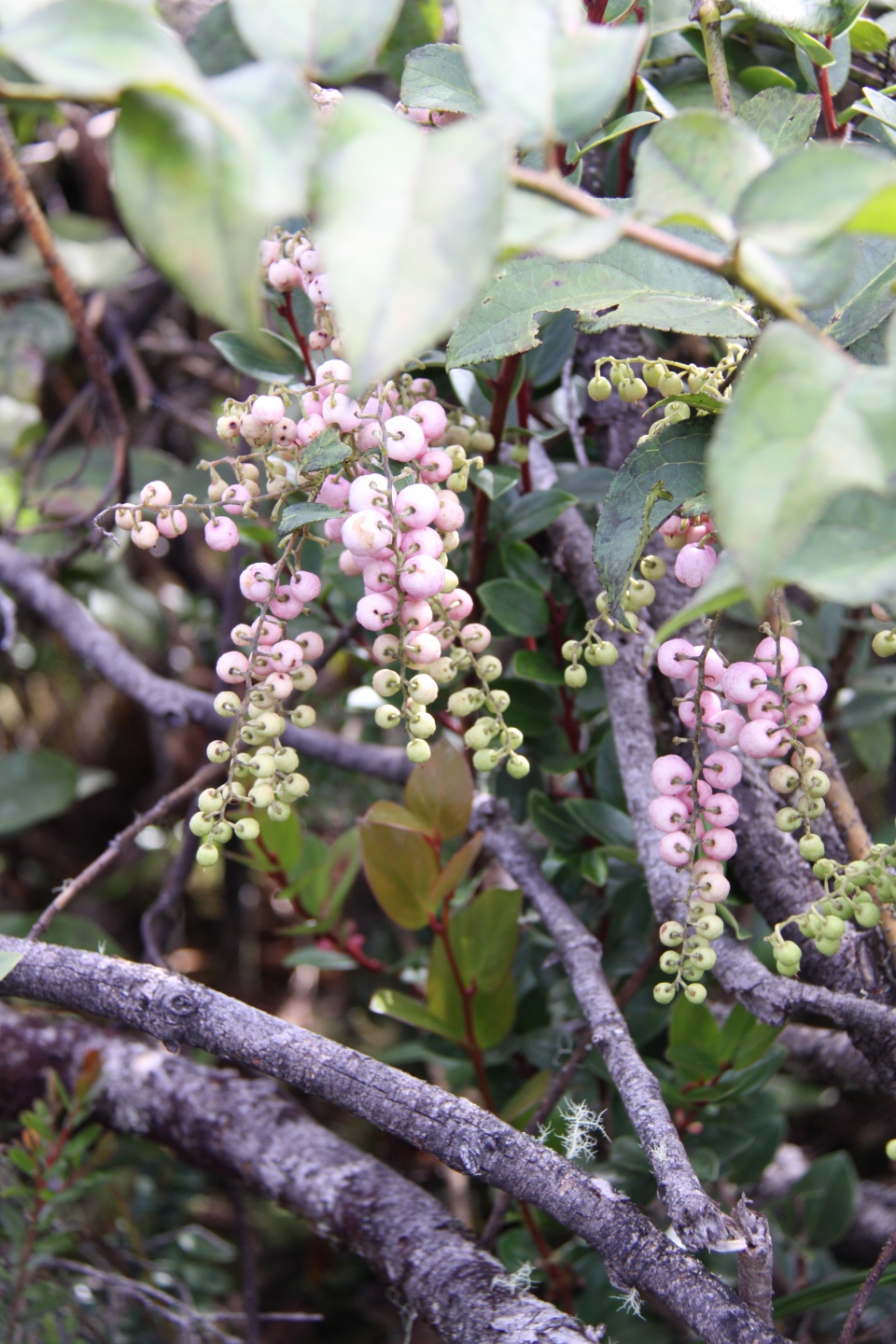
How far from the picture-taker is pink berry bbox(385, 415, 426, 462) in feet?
1.64

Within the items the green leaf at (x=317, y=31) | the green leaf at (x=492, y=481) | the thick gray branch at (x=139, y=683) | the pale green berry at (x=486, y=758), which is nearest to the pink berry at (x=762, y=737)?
the pale green berry at (x=486, y=758)

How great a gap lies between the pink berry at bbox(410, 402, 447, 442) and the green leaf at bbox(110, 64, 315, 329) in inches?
8.7

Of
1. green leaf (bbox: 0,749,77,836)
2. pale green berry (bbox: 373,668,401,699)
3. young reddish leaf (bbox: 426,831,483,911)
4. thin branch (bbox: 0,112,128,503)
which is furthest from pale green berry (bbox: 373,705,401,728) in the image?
green leaf (bbox: 0,749,77,836)

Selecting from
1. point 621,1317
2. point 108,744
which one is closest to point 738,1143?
point 621,1317

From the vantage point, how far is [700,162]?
13.8 inches

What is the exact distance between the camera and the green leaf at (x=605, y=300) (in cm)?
50

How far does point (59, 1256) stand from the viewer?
0.91 metres

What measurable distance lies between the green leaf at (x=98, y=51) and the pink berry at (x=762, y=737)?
36 cm

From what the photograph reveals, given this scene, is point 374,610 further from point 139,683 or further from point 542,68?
point 139,683

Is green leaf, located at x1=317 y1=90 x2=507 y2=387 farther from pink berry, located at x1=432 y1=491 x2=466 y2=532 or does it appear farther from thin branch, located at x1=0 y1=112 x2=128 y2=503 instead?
thin branch, located at x1=0 y1=112 x2=128 y2=503

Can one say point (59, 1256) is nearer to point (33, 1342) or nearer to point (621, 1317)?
point (33, 1342)

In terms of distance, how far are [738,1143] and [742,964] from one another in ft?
0.85

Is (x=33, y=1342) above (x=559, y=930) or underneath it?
underneath

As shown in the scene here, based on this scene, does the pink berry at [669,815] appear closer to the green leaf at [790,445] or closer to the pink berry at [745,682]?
the pink berry at [745,682]
